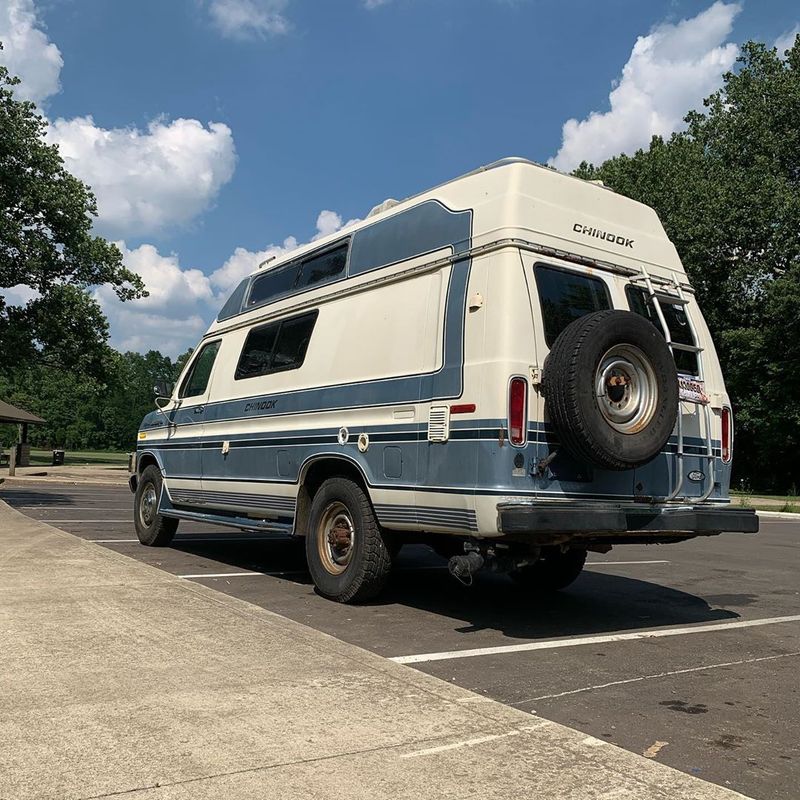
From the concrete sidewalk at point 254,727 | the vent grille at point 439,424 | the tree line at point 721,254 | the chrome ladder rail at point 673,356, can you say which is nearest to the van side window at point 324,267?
the vent grille at point 439,424

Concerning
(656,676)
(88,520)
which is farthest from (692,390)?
(88,520)

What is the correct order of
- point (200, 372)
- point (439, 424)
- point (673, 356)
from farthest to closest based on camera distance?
point (200, 372) < point (673, 356) < point (439, 424)

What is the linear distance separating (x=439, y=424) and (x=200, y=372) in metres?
4.49

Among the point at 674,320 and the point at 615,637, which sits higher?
the point at 674,320

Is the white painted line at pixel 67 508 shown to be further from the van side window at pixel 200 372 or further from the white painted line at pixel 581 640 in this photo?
the white painted line at pixel 581 640

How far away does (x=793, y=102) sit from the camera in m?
33.9

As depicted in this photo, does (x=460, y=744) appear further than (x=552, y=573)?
No

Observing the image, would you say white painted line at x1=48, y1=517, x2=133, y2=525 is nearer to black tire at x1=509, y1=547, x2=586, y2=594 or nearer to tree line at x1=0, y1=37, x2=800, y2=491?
black tire at x1=509, y1=547, x2=586, y2=594

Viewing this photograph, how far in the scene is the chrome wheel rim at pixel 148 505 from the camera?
9891mm

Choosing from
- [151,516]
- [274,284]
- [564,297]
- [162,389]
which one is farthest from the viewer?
[162,389]

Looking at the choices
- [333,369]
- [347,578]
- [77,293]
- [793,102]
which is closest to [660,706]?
[347,578]

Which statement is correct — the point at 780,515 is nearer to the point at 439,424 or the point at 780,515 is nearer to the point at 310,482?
the point at 310,482

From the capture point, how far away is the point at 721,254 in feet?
113

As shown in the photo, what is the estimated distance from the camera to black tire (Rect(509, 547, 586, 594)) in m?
7.60
